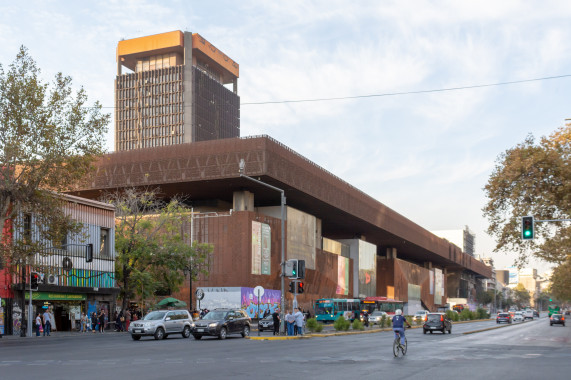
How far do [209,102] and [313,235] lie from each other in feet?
290

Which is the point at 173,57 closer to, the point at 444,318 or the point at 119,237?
the point at 119,237

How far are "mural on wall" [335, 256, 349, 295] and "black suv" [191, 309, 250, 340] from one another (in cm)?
5272

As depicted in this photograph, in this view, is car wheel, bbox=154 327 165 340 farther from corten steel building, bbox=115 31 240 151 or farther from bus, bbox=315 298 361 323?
corten steel building, bbox=115 31 240 151

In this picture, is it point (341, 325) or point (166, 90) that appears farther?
point (166, 90)

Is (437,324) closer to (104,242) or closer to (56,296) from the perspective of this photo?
(104,242)

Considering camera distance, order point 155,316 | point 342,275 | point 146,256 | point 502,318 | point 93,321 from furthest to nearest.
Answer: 1. point 342,275
2. point 502,318
3. point 146,256
4. point 93,321
5. point 155,316

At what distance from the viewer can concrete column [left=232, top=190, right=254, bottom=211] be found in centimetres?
7000

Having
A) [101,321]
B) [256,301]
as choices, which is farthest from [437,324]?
[256,301]

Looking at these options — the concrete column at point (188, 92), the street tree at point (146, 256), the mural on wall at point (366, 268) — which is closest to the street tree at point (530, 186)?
the street tree at point (146, 256)

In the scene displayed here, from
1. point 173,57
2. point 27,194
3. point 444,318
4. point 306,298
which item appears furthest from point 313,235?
point 173,57

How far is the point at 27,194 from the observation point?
36062mm

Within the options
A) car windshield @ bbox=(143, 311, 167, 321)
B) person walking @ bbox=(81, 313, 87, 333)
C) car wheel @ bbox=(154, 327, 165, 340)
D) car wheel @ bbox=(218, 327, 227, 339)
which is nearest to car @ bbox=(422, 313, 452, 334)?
car wheel @ bbox=(218, 327, 227, 339)

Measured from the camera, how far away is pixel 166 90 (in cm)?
15825

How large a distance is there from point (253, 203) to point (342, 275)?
2519 cm
